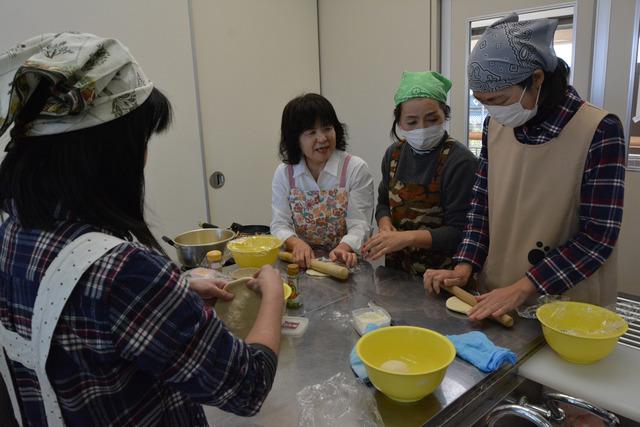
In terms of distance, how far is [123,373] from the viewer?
1.93ft

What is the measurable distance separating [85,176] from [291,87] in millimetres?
2577

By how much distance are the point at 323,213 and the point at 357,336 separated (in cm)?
72

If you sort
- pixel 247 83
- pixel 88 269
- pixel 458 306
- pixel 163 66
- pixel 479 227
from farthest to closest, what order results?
pixel 247 83, pixel 163 66, pixel 479 227, pixel 458 306, pixel 88 269

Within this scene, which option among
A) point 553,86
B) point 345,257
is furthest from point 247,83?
point 553,86

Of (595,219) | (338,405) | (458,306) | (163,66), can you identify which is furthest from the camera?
(163,66)

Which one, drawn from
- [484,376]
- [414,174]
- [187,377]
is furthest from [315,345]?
[414,174]

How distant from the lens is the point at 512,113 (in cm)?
111

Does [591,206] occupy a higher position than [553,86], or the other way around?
[553,86]

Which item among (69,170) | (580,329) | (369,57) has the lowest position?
(580,329)

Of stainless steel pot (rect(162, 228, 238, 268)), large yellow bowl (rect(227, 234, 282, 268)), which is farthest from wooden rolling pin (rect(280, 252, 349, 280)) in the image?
stainless steel pot (rect(162, 228, 238, 268))

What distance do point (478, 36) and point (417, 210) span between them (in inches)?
57.5

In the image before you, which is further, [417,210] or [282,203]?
[282,203]

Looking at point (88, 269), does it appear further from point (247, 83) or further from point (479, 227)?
point (247, 83)

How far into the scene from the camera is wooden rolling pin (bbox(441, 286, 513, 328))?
1.04 metres
